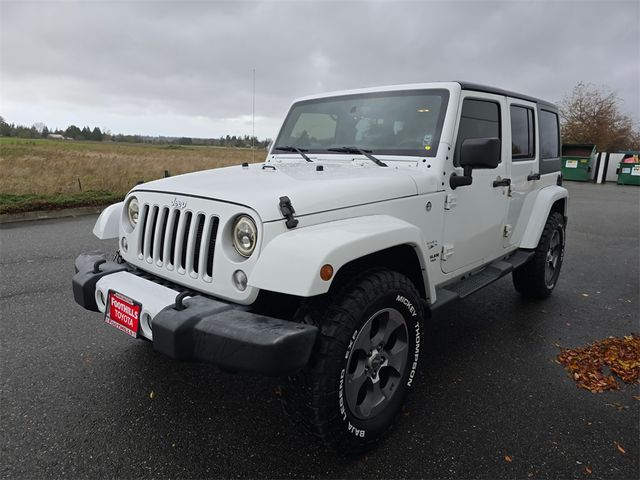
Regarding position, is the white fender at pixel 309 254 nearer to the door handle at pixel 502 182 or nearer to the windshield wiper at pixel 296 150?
the windshield wiper at pixel 296 150

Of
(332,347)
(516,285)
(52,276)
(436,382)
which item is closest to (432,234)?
(436,382)

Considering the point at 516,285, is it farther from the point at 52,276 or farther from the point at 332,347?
the point at 52,276

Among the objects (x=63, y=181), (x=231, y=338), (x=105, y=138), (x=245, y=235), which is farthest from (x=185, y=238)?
(x=105, y=138)

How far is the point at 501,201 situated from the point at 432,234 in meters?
1.13

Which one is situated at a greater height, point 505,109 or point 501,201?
point 505,109

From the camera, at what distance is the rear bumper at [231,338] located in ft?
5.92

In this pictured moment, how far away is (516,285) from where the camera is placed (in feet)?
15.7

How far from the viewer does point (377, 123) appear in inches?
130

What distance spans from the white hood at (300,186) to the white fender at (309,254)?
0.16 meters

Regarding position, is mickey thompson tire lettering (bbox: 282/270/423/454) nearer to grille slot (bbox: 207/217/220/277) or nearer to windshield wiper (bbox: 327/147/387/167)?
grille slot (bbox: 207/217/220/277)

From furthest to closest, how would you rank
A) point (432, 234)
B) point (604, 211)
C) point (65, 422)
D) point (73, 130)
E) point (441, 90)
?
point (73, 130) → point (604, 211) → point (441, 90) → point (432, 234) → point (65, 422)

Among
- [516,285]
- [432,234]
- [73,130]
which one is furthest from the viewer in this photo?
[73,130]

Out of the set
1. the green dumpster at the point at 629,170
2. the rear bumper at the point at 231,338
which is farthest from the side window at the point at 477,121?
the green dumpster at the point at 629,170

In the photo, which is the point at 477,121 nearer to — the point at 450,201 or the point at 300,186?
the point at 450,201
